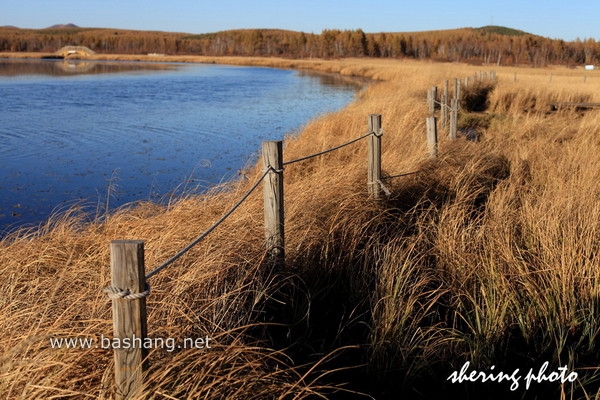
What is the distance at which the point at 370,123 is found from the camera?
243 inches

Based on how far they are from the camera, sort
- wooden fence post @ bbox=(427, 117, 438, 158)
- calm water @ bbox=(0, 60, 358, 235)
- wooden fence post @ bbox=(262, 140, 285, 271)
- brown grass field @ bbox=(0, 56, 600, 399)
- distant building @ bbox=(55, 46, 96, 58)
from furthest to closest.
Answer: distant building @ bbox=(55, 46, 96, 58), calm water @ bbox=(0, 60, 358, 235), wooden fence post @ bbox=(427, 117, 438, 158), wooden fence post @ bbox=(262, 140, 285, 271), brown grass field @ bbox=(0, 56, 600, 399)

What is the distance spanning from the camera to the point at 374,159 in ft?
20.1

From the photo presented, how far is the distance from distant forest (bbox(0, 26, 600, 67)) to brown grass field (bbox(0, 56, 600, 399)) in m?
84.6

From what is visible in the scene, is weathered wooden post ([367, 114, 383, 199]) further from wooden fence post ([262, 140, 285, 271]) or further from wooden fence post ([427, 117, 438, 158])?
wooden fence post ([262, 140, 285, 271])

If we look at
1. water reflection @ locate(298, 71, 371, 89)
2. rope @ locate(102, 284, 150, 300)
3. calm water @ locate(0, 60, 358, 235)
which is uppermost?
water reflection @ locate(298, 71, 371, 89)

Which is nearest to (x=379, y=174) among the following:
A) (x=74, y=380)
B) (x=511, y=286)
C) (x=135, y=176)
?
(x=511, y=286)

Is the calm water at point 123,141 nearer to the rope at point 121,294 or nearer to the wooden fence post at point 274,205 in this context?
the wooden fence post at point 274,205

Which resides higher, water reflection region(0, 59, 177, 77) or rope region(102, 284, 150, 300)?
water reflection region(0, 59, 177, 77)

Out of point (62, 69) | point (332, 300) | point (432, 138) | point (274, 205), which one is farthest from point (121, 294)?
point (62, 69)

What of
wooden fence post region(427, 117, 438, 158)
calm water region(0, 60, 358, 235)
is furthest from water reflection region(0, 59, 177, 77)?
wooden fence post region(427, 117, 438, 158)

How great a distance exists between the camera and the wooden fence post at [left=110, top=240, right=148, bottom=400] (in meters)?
2.26

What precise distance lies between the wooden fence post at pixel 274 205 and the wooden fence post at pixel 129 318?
1.87 m

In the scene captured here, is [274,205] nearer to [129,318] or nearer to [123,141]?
[129,318]

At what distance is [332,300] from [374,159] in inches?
78.5
